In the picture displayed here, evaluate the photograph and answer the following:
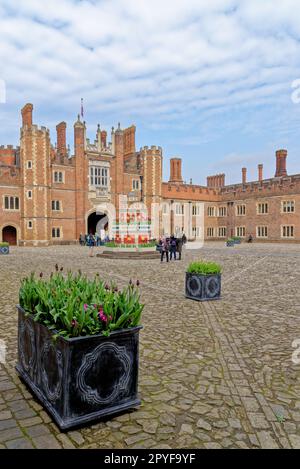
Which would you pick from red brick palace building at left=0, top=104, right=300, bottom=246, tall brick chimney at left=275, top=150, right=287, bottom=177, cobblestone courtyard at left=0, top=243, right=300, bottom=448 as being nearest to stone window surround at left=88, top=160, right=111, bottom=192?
red brick palace building at left=0, top=104, right=300, bottom=246

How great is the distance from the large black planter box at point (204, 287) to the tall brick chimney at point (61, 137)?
3672cm

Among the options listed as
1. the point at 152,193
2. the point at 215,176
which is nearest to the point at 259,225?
the point at 152,193

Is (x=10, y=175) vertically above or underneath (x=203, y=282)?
above

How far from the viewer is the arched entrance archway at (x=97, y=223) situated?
42994mm

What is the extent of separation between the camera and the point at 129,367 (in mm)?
3287

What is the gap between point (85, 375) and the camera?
3.02m

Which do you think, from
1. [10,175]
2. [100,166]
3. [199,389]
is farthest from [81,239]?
[199,389]

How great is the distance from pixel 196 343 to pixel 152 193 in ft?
125

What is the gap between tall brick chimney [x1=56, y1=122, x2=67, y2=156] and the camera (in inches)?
1626

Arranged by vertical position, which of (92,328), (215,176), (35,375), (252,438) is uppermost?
(215,176)

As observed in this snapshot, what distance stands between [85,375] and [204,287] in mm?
5504

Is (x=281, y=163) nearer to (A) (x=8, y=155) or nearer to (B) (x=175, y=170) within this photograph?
(B) (x=175, y=170)
